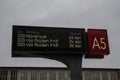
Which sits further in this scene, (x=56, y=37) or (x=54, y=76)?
(x=54, y=76)

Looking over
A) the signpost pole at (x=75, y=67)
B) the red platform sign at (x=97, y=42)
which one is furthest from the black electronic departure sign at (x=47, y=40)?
the signpost pole at (x=75, y=67)

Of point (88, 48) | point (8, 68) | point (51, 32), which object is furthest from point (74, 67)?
point (8, 68)

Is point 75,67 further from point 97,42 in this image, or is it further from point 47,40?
point 47,40

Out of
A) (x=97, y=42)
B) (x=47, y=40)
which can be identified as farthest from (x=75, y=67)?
(x=47, y=40)

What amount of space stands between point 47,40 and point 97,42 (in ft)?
15.8

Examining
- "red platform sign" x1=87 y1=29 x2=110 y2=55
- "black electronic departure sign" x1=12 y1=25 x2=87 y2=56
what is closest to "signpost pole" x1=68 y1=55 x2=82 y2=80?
"black electronic departure sign" x1=12 y1=25 x2=87 y2=56

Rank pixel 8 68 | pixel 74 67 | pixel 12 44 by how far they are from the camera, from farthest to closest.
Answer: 1. pixel 8 68
2. pixel 74 67
3. pixel 12 44

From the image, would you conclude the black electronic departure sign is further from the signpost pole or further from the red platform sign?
the signpost pole

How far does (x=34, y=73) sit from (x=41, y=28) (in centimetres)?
7532

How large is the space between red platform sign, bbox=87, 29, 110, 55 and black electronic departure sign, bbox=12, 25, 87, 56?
0.69 metres

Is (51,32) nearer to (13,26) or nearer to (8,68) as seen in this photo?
(13,26)

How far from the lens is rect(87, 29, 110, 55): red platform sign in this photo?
24.5 m

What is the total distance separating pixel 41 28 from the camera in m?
23.6

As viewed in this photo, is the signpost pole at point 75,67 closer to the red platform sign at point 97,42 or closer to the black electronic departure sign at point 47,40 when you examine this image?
the black electronic departure sign at point 47,40
